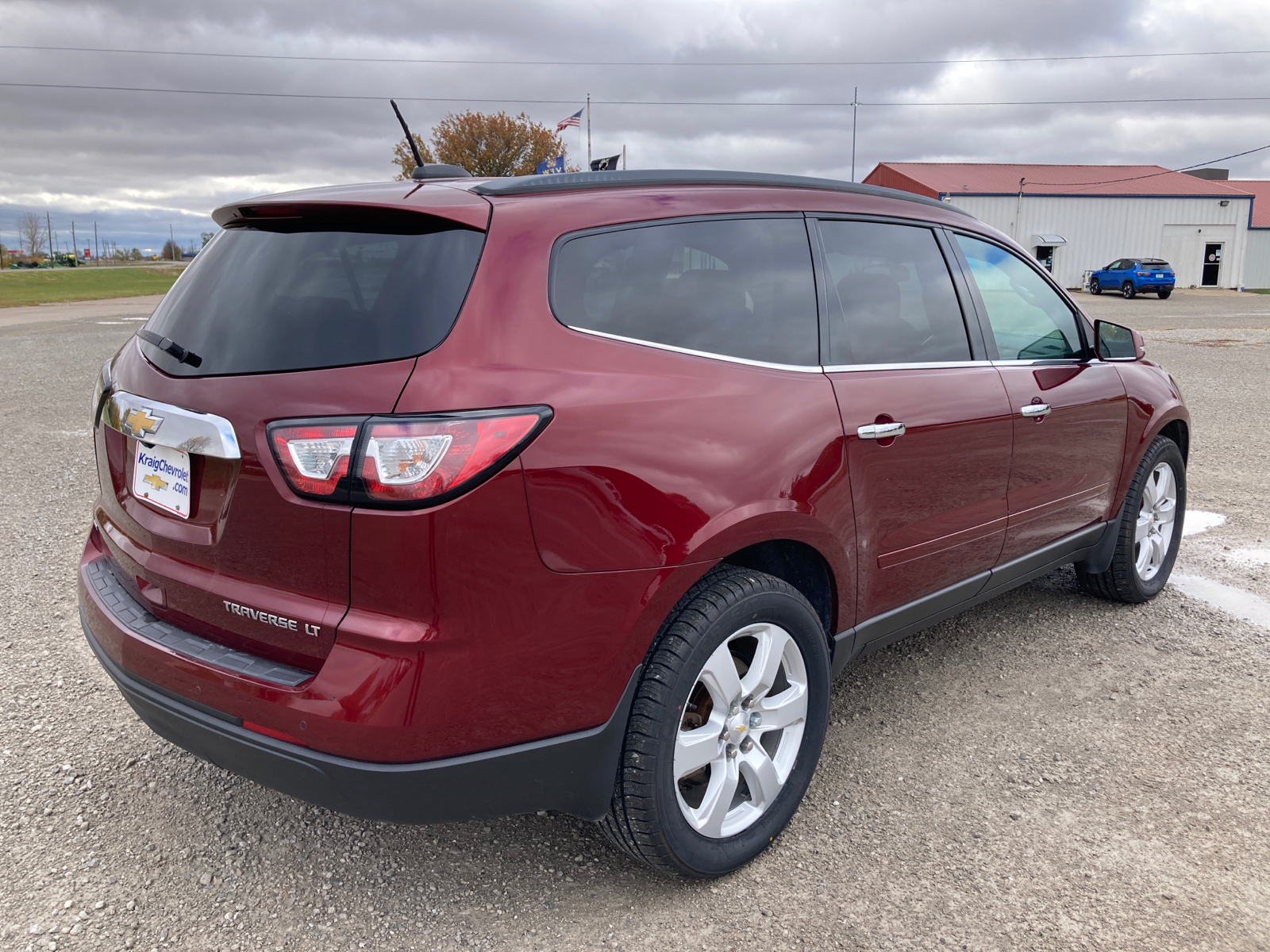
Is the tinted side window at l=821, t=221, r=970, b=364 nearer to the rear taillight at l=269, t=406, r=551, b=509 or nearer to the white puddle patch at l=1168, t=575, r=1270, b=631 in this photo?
the rear taillight at l=269, t=406, r=551, b=509

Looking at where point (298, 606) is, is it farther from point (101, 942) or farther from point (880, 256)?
point (880, 256)

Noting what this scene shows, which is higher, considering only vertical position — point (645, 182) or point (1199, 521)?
point (645, 182)

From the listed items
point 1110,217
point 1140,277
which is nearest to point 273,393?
point 1140,277

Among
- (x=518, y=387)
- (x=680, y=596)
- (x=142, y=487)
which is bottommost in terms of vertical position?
(x=680, y=596)

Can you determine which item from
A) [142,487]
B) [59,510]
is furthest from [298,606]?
[59,510]

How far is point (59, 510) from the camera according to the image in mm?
5750

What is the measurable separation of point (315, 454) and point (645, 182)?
1.09m

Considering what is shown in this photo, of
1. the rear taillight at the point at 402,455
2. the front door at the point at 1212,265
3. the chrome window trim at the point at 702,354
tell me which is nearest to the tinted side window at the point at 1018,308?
the chrome window trim at the point at 702,354

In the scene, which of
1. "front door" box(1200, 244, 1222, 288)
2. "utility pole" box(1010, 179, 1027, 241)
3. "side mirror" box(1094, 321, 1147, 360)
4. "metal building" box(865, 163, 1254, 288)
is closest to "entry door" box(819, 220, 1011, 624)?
"side mirror" box(1094, 321, 1147, 360)

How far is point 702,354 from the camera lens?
2309 millimetres

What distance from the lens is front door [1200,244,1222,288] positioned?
48.0m

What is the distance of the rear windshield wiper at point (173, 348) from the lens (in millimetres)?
2195

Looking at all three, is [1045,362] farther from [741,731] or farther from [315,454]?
[315,454]

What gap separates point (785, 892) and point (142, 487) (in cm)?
188
